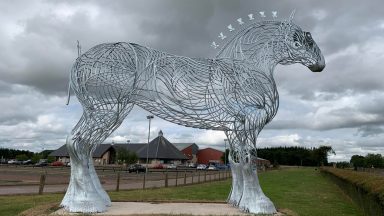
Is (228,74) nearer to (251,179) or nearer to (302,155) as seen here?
(251,179)

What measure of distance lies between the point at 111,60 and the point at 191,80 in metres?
2.12

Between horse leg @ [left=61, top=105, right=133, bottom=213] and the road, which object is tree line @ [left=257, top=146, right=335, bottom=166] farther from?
horse leg @ [left=61, top=105, right=133, bottom=213]

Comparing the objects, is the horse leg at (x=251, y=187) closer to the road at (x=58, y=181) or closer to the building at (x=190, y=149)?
the road at (x=58, y=181)


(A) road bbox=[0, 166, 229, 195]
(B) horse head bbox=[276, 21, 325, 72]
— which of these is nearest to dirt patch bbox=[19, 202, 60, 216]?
(B) horse head bbox=[276, 21, 325, 72]

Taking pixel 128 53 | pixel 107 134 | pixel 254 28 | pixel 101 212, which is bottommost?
pixel 101 212

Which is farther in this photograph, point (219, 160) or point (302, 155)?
point (302, 155)

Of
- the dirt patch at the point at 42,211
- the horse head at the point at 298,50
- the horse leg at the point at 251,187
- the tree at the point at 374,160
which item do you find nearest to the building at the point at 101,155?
the tree at the point at 374,160

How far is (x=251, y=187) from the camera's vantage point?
9.80 meters

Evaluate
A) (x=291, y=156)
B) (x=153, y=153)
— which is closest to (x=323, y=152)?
(x=291, y=156)

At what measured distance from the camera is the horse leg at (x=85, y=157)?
373 inches

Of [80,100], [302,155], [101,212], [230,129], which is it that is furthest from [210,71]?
[302,155]

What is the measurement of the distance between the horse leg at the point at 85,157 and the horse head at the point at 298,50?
4.73 meters

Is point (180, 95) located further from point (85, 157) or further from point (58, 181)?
point (58, 181)

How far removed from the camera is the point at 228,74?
1005 centimetres
